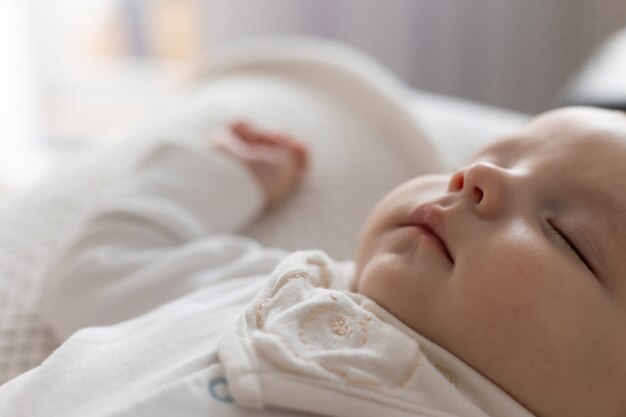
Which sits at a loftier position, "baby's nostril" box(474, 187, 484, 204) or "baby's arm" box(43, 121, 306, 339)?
"baby's nostril" box(474, 187, 484, 204)

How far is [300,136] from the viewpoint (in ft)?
3.84

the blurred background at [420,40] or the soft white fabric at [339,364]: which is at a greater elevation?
the soft white fabric at [339,364]

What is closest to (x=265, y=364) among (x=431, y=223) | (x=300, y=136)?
(x=431, y=223)

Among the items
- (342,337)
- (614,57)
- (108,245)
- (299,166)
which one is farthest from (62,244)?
(614,57)

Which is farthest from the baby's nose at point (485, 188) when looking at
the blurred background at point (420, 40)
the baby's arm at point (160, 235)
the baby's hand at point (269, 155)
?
the blurred background at point (420, 40)

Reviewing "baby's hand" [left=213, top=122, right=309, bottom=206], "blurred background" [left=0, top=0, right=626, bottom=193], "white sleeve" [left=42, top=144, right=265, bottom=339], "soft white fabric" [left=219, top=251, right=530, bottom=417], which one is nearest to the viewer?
"soft white fabric" [left=219, top=251, right=530, bottom=417]

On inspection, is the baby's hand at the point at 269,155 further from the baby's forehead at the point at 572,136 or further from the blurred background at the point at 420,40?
the blurred background at the point at 420,40

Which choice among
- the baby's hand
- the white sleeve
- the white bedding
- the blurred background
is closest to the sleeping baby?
the white sleeve

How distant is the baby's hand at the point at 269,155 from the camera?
1.04 m

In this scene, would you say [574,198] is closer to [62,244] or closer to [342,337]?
[342,337]

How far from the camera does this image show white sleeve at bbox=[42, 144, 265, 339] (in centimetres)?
82

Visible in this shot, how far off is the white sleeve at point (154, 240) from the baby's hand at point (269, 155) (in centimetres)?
2

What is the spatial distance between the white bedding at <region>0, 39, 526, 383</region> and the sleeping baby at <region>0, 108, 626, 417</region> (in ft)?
0.72

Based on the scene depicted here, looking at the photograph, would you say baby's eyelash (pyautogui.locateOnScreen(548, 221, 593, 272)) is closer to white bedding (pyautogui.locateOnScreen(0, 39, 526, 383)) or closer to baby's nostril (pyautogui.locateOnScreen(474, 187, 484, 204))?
baby's nostril (pyautogui.locateOnScreen(474, 187, 484, 204))
